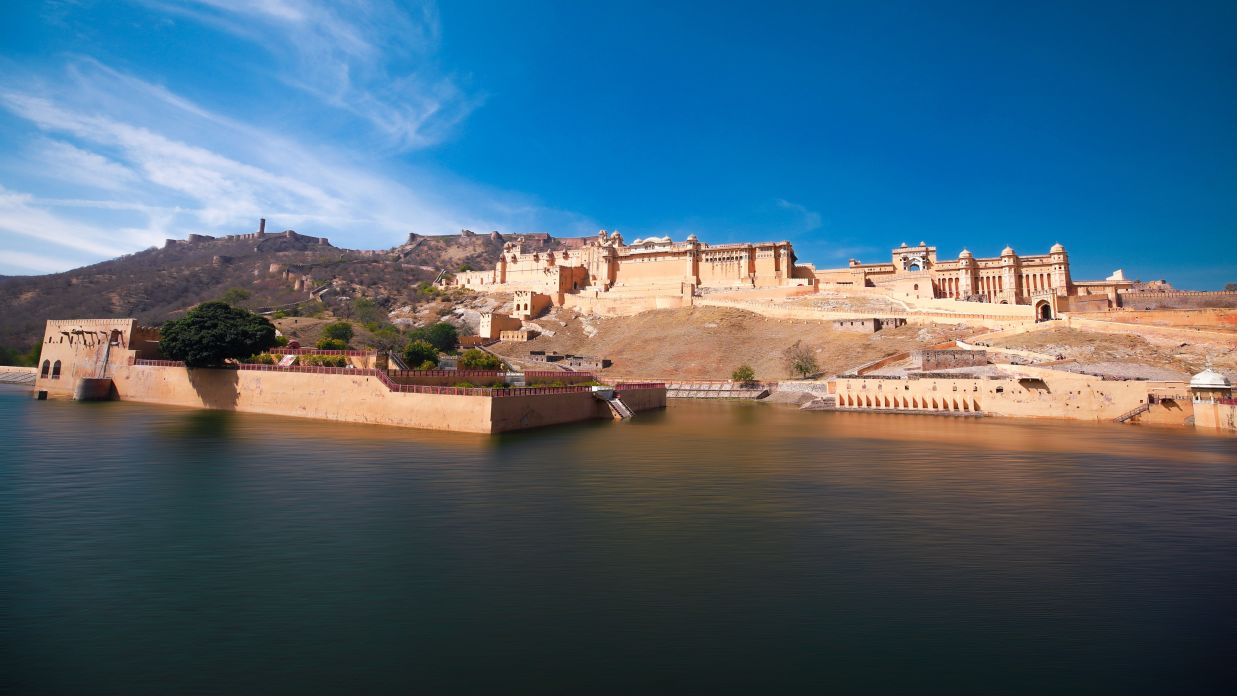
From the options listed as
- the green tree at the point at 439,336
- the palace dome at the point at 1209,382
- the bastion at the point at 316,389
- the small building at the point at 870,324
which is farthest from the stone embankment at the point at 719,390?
the green tree at the point at 439,336

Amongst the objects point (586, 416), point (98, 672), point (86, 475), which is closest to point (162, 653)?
point (98, 672)

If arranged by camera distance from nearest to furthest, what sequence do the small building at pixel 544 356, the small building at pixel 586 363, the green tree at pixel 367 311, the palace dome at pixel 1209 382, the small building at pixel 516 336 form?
the palace dome at pixel 1209 382, the small building at pixel 586 363, the small building at pixel 544 356, the small building at pixel 516 336, the green tree at pixel 367 311

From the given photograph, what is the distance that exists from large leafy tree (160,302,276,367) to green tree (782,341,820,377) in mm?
40475

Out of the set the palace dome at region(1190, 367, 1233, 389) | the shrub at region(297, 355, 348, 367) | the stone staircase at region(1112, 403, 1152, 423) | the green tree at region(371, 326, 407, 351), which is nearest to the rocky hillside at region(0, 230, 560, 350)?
the green tree at region(371, 326, 407, 351)

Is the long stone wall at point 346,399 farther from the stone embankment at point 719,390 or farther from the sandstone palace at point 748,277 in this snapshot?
the sandstone palace at point 748,277

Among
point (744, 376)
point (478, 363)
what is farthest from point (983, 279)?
point (478, 363)

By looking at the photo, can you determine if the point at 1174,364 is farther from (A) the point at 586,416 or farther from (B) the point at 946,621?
(B) the point at 946,621

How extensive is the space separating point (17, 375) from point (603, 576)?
70.9m

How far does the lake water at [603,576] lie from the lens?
6.48 m

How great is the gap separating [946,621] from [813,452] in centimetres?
1544

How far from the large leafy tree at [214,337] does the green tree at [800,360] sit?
133 ft

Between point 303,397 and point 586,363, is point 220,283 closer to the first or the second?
point 586,363

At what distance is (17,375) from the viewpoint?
5588cm

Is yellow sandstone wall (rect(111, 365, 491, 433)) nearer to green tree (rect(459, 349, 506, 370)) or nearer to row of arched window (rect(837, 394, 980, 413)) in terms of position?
green tree (rect(459, 349, 506, 370))
